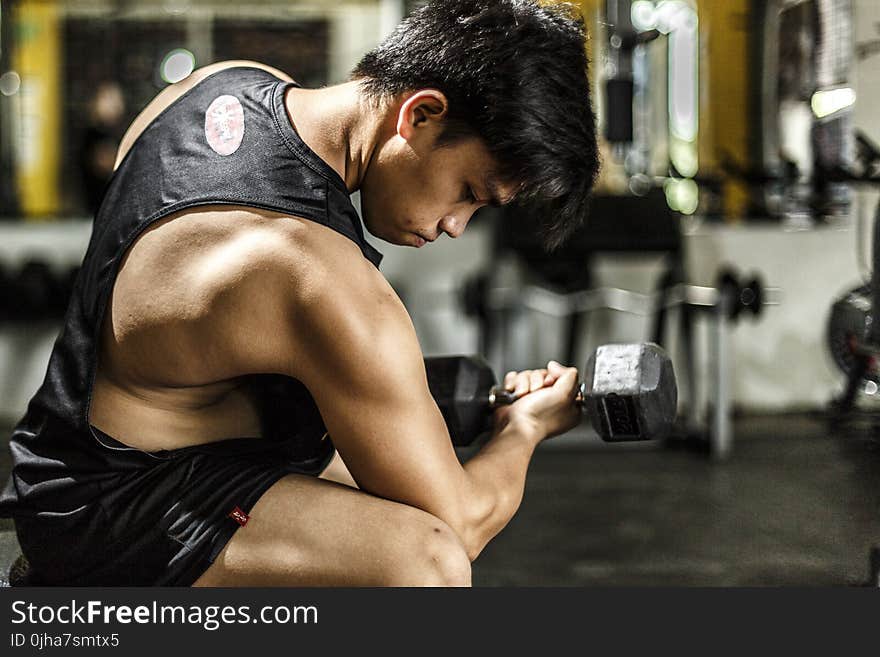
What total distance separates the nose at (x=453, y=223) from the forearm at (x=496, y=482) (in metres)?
0.30

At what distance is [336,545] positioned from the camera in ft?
3.78

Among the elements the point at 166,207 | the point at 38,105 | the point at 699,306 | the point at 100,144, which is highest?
the point at 38,105

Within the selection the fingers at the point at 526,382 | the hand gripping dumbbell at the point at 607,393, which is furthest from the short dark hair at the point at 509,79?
the fingers at the point at 526,382

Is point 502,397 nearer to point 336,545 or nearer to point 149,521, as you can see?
point 336,545

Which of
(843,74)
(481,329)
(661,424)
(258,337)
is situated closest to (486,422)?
(661,424)

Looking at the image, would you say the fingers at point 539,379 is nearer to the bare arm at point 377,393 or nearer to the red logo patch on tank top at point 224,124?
the bare arm at point 377,393

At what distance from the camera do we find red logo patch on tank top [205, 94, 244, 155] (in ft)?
3.70

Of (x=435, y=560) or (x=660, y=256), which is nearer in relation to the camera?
(x=435, y=560)

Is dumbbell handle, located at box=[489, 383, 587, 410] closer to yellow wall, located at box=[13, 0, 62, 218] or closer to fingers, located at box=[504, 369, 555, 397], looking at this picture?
fingers, located at box=[504, 369, 555, 397]

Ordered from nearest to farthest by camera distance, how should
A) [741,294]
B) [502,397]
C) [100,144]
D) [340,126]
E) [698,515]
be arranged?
[340,126], [502,397], [698,515], [741,294], [100,144]

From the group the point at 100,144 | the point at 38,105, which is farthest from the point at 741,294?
the point at 38,105

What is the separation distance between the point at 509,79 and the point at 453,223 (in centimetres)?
19

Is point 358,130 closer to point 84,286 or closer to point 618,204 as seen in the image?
point 84,286

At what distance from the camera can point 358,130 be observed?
3.82ft
